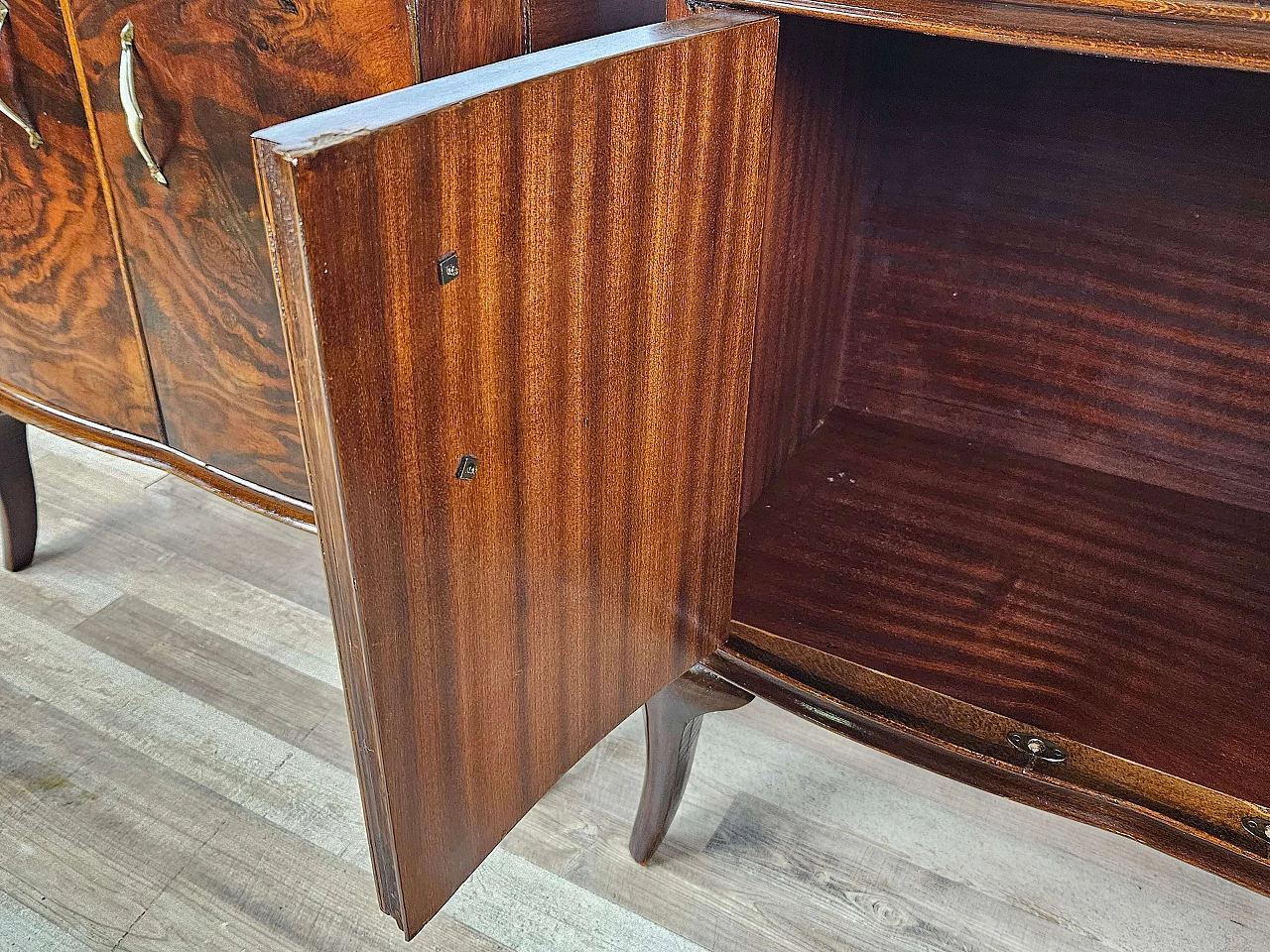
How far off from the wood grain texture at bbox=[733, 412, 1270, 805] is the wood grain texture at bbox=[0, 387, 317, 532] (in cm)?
33

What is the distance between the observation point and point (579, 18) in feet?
2.15

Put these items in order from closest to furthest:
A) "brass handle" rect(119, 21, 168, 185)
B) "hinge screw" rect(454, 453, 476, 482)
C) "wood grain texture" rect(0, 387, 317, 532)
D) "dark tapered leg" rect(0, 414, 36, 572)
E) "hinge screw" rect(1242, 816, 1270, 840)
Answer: "hinge screw" rect(454, 453, 476, 482), "hinge screw" rect(1242, 816, 1270, 840), "brass handle" rect(119, 21, 168, 185), "wood grain texture" rect(0, 387, 317, 532), "dark tapered leg" rect(0, 414, 36, 572)

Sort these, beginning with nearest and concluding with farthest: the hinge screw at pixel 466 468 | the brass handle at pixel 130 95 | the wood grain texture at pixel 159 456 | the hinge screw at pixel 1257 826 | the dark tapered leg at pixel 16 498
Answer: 1. the hinge screw at pixel 466 468
2. the hinge screw at pixel 1257 826
3. the brass handle at pixel 130 95
4. the wood grain texture at pixel 159 456
5. the dark tapered leg at pixel 16 498

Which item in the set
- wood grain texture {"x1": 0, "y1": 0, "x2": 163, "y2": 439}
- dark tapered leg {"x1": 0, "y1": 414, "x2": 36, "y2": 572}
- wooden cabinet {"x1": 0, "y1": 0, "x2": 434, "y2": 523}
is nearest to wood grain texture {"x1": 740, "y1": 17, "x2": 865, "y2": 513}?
wooden cabinet {"x1": 0, "y1": 0, "x2": 434, "y2": 523}

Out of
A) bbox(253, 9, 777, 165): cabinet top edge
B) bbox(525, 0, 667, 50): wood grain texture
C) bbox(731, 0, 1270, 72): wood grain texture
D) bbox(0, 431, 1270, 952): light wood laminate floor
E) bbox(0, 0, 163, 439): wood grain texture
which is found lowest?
bbox(0, 431, 1270, 952): light wood laminate floor

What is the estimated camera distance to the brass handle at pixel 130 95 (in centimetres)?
67

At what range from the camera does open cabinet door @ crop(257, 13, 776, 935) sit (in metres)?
0.36

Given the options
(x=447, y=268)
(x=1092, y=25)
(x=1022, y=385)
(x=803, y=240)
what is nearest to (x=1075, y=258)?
(x=1022, y=385)

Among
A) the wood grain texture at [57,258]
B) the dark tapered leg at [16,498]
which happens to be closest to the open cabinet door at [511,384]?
the wood grain texture at [57,258]

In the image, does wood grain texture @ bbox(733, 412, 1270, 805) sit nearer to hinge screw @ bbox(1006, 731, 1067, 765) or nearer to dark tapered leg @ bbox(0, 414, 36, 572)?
hinge screw @ bbox(1006, 731, 1067, 765)

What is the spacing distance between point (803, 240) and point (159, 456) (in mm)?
519

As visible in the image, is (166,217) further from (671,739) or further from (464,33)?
(671,739)

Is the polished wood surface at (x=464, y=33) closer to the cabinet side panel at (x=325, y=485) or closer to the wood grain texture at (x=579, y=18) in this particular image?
the wood grain texture at (x=579, y=18)

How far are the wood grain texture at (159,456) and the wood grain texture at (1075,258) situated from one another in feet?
1.58
